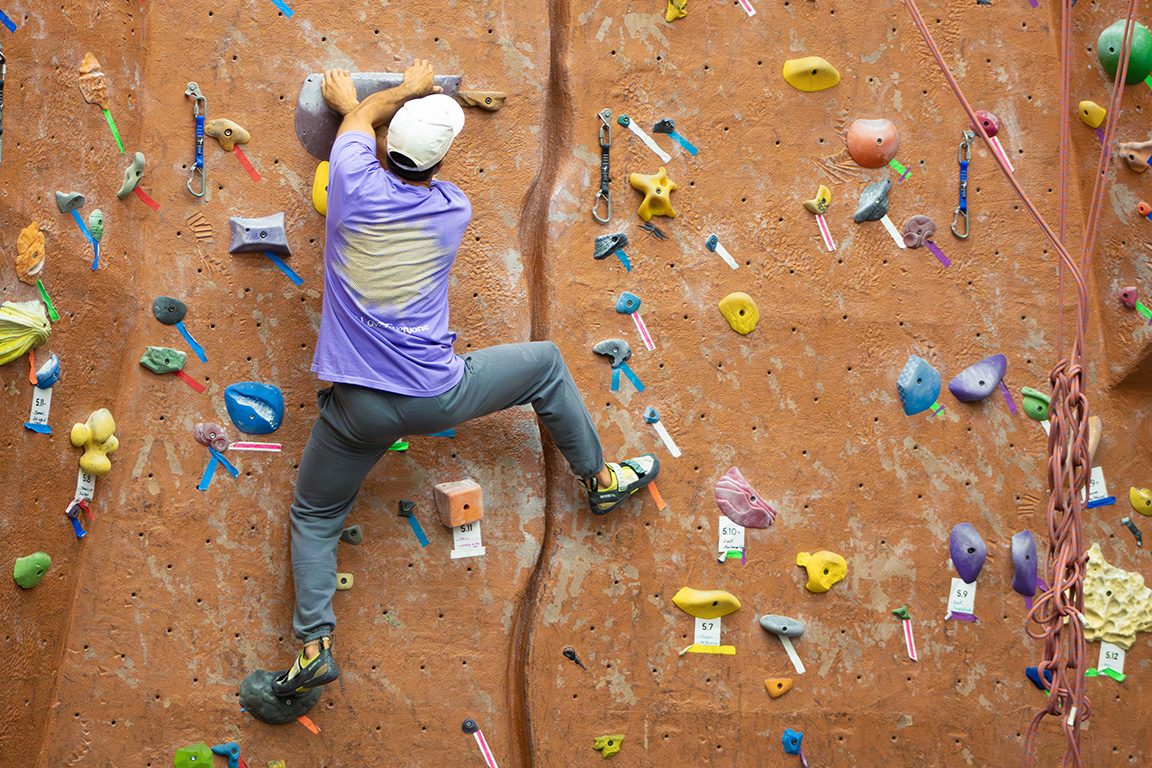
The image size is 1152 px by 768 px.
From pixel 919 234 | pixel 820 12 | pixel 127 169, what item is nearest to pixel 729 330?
pixel 919 234

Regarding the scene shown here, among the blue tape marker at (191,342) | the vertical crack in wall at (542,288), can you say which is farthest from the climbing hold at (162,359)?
the vertical crack in wall at (542,288)

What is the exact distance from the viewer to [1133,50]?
3127 millimetres

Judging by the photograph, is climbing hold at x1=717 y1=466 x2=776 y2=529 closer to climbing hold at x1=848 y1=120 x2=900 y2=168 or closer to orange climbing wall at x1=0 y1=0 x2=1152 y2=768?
orange climbing wall at x1=0 y1=0 x2=1152 y2=768

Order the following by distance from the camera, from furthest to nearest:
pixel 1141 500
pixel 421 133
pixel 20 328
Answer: pixel 1141 500 < pixel 20 328 < pixel 421 133

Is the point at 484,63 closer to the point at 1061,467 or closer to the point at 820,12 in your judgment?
the point at 820,12

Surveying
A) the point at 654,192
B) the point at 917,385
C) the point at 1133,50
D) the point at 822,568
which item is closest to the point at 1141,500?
the point at 917,385

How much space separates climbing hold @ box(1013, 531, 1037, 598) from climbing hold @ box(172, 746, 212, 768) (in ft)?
9.02

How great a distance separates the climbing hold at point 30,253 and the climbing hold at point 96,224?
0.14 metres

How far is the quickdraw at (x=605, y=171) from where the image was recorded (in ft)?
10.0

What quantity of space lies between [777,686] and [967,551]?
804 mm

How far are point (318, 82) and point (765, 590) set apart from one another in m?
2.22

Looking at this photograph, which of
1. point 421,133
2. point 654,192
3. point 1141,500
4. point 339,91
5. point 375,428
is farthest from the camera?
point 1141,500

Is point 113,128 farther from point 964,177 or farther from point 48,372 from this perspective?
point 964,177

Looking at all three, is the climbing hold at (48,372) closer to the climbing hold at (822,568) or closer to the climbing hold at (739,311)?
the climbing hold at (739,311)
